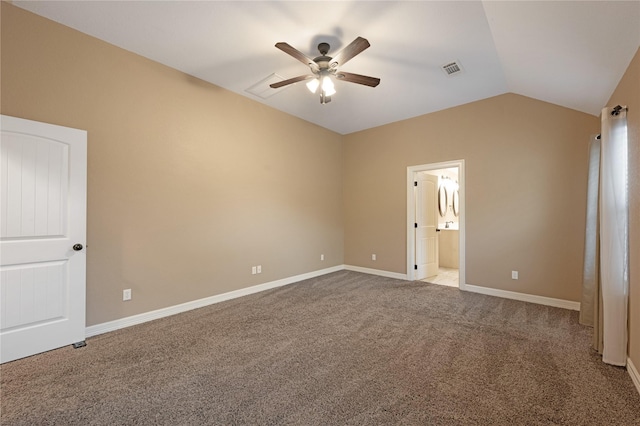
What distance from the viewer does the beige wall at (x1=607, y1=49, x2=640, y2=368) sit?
203cm

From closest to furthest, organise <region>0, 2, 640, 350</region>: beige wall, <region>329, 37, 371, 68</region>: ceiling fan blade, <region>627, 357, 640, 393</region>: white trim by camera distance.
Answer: <region>627, 357, 640, 393</region>: white trim
<region>329, 37, 371, 68</region>: ceiling fan blade
<region>0, 2, 640, 350</region>: beige wall

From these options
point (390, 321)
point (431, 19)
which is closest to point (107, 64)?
point (431, 19)

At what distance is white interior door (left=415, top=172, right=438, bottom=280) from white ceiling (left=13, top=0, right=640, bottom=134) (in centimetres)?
195

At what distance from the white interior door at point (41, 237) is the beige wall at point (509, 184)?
15.2 ft

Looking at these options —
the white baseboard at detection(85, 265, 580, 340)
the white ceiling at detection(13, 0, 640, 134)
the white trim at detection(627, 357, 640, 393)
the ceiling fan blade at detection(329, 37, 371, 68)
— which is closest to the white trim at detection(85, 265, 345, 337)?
the white baseboard at detection(85, 265, 580, 340)

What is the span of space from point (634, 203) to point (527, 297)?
226cm

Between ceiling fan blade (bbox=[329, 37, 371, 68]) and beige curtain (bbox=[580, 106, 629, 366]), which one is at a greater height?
ceiling fan blade (bbox=[329, 37, 371, 68])

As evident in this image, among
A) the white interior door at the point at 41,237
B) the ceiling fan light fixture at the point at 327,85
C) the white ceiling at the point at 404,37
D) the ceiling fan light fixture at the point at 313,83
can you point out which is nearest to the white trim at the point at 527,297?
the white ceiling at the point at 404,37

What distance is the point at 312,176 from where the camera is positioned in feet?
17.9

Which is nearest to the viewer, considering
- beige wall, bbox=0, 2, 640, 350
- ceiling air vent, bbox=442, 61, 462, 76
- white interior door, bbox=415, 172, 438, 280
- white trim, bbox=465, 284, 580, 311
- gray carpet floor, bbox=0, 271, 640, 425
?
gray carpet floor, bbox=0, 271, 640, 425

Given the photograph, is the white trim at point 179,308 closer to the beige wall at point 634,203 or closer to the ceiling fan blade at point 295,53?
the ceiling fan blade at point 295,53

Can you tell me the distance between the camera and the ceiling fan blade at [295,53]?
2.44m

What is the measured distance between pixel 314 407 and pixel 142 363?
5.16 feet

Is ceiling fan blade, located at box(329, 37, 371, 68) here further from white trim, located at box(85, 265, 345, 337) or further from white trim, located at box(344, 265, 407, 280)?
white trim, located at box(344, 265, 407, 280)
